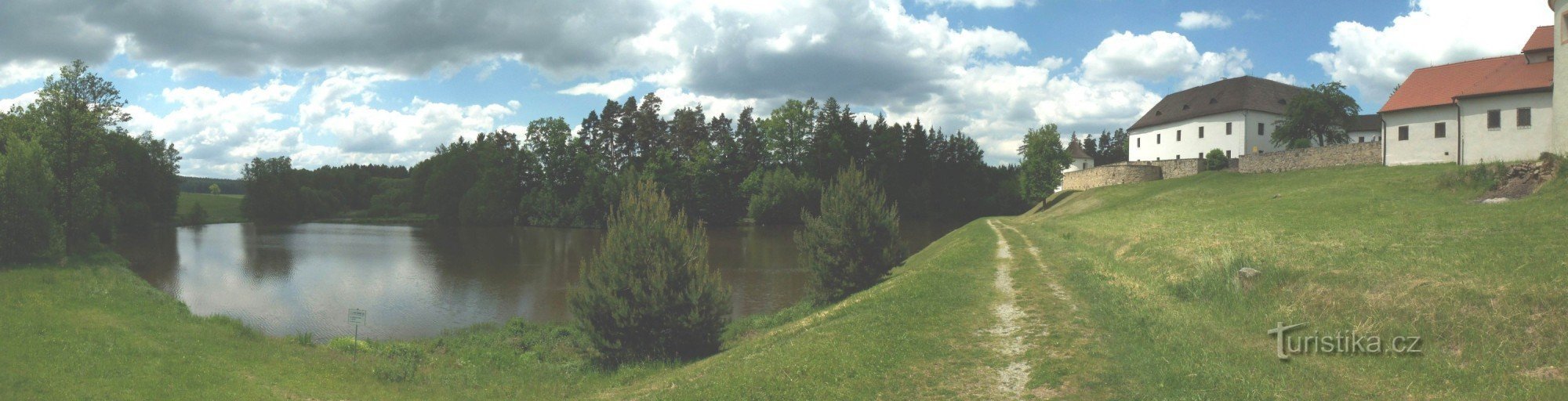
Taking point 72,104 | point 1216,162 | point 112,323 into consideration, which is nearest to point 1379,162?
point 1216,162

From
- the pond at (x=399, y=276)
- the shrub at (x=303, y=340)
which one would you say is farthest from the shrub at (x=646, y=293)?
the shrub at (x=303, y=340)

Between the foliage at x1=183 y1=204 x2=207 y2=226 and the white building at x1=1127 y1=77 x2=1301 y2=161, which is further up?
the white building at x1=1127 y1=77 x2=1301 y2=161

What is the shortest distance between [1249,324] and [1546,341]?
128 inches

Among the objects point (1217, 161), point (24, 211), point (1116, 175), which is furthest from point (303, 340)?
point (1116, 175)

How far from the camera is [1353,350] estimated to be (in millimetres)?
9117

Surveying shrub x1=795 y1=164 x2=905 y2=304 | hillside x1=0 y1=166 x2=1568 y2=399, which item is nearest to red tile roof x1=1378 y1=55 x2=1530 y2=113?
hillside x1=0 y1=166 x2=1568 y2=399

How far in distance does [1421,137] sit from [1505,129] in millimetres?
4808

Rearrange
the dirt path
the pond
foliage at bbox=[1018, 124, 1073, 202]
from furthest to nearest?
foliage at bbox=[1018, 124, 1073, 202]
the pond
the dirt path

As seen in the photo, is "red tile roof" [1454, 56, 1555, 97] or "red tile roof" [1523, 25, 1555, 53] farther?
"red tile roof" [1523, 25, 1555, 53]

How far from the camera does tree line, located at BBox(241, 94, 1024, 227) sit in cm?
8050

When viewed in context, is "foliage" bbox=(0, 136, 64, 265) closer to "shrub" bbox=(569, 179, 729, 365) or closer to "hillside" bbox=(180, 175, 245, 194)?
"shrub" bbox=(569, 179, 729, 365)

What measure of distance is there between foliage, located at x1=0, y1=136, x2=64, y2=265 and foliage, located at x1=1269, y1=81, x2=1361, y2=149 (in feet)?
223

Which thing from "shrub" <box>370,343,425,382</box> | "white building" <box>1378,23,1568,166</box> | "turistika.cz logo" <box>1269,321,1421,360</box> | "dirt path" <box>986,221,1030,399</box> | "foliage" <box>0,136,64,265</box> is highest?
"white building" <box>1378,23,1568,166</box>

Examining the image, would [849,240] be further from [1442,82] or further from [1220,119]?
[1220,119]
